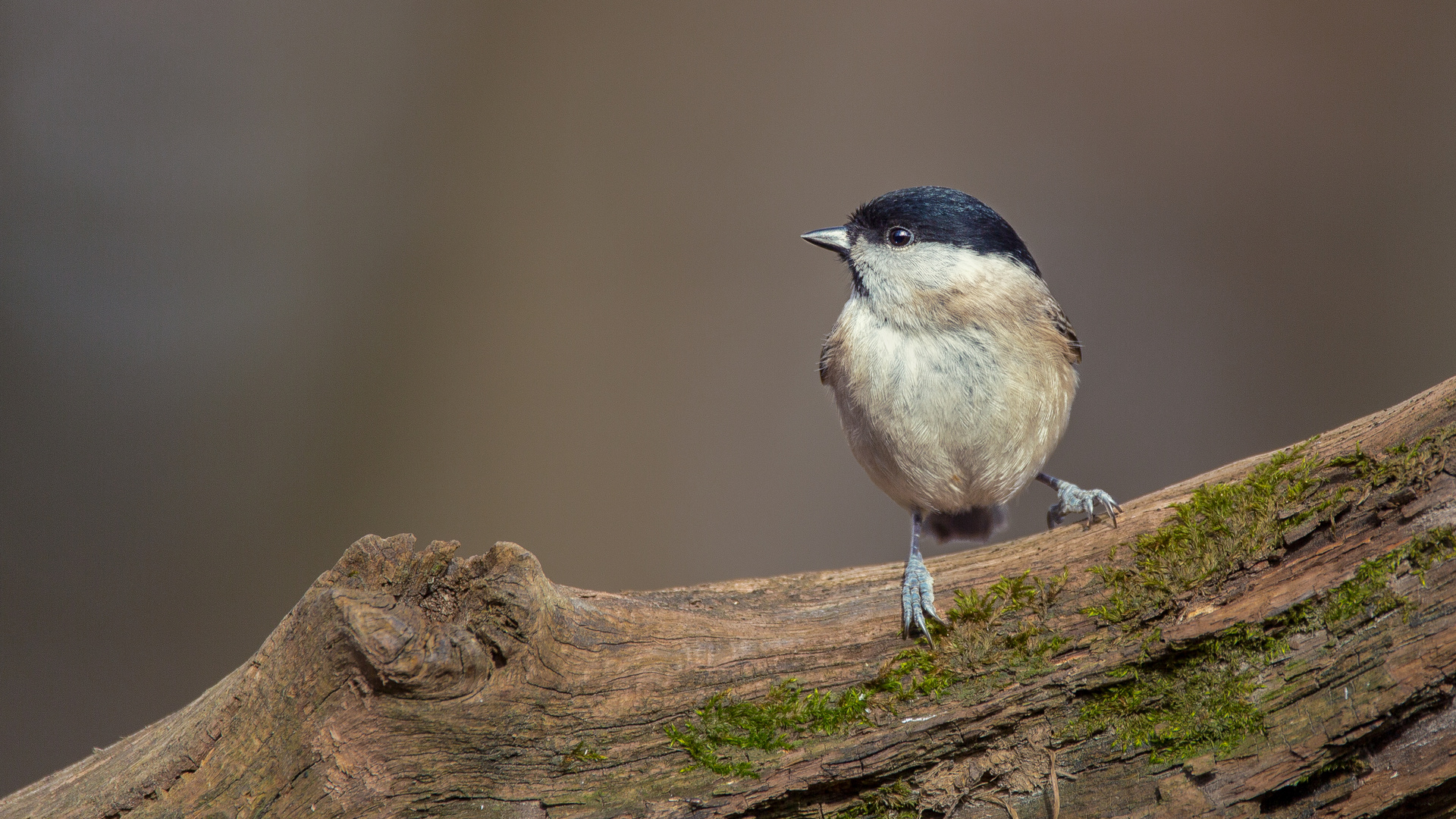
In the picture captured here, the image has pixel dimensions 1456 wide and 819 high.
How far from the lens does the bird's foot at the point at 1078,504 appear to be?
184cm

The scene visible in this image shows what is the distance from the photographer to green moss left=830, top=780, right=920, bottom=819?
142 cm

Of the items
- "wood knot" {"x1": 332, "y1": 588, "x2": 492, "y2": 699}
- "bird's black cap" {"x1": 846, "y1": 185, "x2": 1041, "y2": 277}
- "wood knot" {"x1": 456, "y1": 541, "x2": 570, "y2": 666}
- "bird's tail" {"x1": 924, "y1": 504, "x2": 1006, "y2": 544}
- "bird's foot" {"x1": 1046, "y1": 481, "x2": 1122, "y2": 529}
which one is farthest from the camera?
"bird's tail" {"x1": 924, "y1": 504, "x2": 1006, "y2": 544}

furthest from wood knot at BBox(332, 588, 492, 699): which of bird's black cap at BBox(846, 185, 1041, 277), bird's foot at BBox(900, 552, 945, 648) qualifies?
bird's black cap at BBox(846, 185, 1041, 277)

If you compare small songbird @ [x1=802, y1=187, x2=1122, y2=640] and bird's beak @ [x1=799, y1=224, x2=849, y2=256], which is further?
bird's beak @ [x1=799, y1=224, x2=849, y2=256]

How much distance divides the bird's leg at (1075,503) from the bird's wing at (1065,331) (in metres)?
0.34

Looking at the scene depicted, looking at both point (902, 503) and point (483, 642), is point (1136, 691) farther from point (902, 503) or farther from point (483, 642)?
point (483, 642)

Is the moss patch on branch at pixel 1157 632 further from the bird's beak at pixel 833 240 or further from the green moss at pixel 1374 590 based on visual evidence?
the bird's beak at pixel 833 240

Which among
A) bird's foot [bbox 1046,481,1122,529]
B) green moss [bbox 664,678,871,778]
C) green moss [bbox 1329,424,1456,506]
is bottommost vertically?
green moss [bbox 664,678,871,778]

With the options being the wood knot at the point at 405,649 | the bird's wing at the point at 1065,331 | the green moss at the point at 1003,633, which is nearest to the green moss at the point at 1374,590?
the green moss at the point at 1003,633

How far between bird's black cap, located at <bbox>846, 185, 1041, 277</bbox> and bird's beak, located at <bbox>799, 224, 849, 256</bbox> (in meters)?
0.10

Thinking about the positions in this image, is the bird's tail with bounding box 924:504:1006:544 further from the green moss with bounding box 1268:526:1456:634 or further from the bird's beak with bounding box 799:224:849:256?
the green moss with bounding box 1268:526:1456:634

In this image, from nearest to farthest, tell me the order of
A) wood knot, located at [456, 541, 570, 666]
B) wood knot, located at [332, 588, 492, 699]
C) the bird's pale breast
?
wood knot, located at [332, 588, 492, 699], wood knot, located at [456, 541, 570, 666], the bird's pale breast

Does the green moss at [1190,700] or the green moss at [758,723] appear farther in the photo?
the green moss at [758,723]

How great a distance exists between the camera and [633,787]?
1.41m
